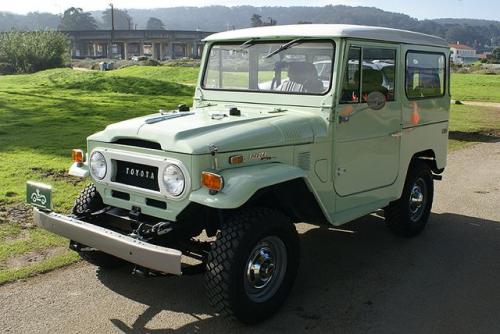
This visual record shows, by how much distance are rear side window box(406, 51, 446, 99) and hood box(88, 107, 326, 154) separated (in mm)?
1610

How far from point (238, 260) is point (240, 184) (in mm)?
536

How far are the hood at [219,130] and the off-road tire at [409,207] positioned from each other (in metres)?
1.80

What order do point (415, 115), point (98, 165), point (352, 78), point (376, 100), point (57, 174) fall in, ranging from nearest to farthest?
point (98, 165)
point (352, 78)
point (376, 100)
point (415, 115)
point (57, 174)

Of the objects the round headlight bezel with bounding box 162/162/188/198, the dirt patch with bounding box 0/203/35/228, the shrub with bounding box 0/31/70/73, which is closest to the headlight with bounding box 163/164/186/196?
the round headlight bezel with bounding box 162/162/188/198

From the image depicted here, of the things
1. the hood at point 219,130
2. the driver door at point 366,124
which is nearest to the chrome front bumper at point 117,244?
the hood at point 219,130

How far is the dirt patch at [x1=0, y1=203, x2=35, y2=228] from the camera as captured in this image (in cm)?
625

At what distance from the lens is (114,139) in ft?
14.4

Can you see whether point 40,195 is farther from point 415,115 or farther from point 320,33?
point 415,115

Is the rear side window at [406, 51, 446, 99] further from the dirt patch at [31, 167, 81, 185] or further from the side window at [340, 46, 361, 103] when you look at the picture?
the dirt patch at [31, 167, 81, 185]

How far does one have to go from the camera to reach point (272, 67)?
5137 mm

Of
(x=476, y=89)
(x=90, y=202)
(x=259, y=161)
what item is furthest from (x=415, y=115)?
(x=476, y=89)

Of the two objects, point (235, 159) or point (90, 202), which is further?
point (90, 202)

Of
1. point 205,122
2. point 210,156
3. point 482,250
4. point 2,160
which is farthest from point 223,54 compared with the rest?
point 2,160

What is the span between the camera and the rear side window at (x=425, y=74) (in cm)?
580
